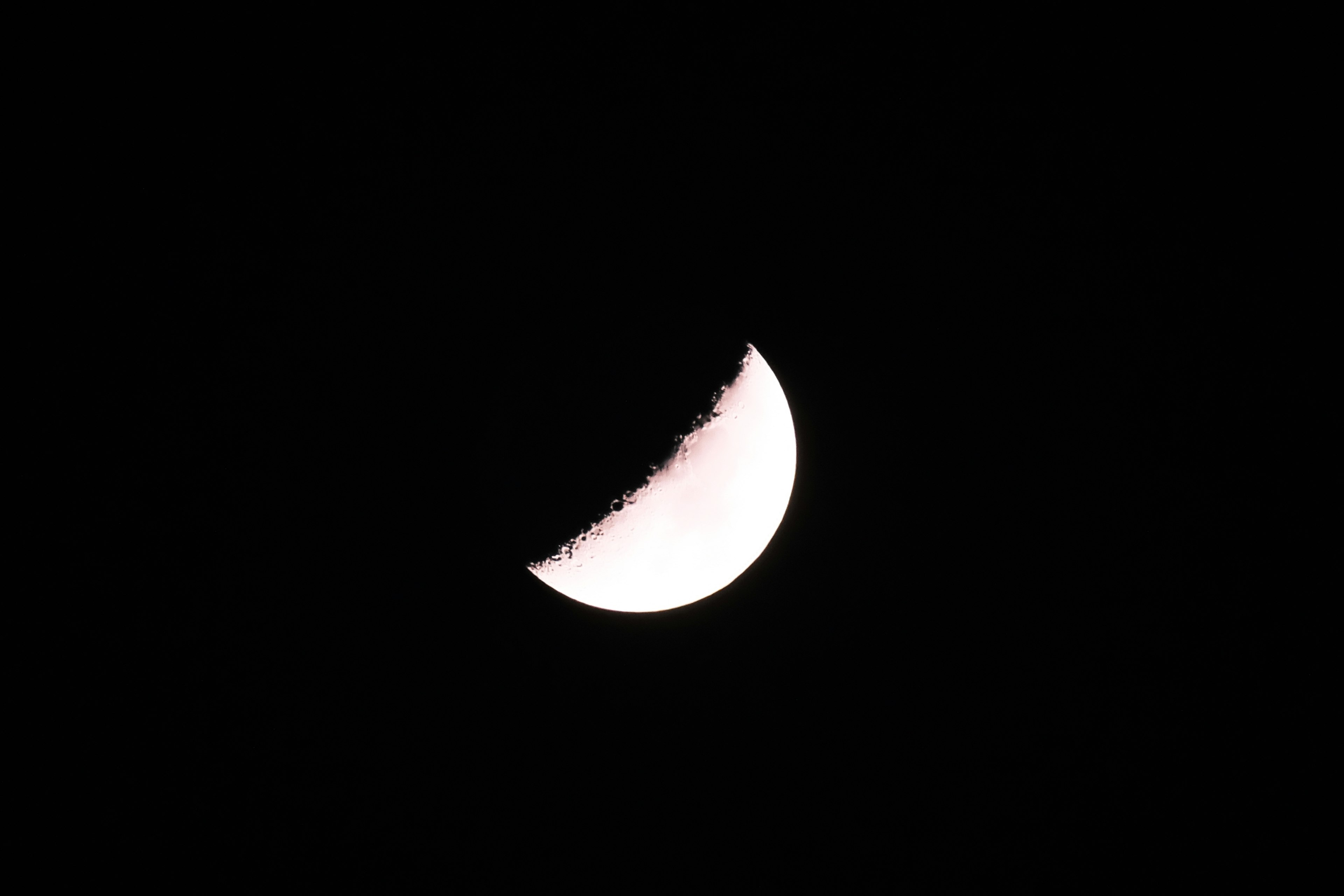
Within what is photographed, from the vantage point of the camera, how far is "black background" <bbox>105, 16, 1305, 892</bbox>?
2.62 meters

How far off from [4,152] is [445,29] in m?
1.91

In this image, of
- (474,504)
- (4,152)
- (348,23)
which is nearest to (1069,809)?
(474,504)

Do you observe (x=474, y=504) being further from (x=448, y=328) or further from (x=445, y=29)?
(x=445, y=29)

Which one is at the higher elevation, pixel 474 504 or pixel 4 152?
pixel 4 152

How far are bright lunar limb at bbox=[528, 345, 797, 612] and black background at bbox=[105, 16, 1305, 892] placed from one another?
0.38 ft

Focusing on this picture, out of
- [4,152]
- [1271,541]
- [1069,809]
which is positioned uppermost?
[4,152]

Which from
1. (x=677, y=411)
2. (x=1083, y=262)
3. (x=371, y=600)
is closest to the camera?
(x=677, y=411)

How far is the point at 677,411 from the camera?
2521mm

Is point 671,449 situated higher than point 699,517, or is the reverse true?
point 671,449

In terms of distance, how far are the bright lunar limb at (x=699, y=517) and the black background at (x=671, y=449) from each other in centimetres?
12

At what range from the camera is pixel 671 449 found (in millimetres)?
2535

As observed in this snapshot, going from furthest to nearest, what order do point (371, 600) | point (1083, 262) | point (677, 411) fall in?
point (371, 600), point (1083, 262), point (677, 411)

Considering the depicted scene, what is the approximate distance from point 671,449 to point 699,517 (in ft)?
1.03

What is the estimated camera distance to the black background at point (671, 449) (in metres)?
2.62
